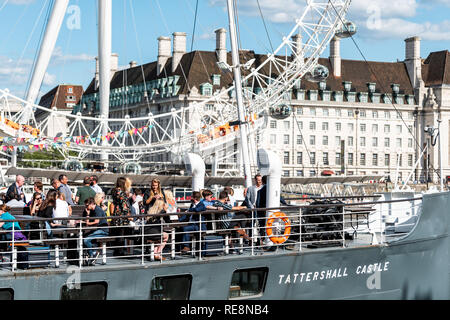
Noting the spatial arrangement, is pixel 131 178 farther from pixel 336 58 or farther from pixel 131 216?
pixel 336 58

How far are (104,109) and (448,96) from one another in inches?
3750

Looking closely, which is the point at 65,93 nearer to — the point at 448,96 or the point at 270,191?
the point at 448,96

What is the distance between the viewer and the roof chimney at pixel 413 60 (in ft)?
395

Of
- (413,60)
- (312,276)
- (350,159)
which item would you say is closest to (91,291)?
(312,276)

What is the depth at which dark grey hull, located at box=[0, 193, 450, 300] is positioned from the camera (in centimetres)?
1298

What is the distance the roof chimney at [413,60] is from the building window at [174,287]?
110062mm

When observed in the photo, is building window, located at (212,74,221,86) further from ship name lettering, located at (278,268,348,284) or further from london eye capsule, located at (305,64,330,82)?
ship name lettering, located at (278,268,348,284)

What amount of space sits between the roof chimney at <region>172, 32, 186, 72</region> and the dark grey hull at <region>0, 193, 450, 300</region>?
9614 cm

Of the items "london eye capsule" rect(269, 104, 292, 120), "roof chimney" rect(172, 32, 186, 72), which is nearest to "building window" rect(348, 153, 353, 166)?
"roof chimney" rect(172, 32, 186, 72)

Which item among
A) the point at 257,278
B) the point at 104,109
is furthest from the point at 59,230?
the point at 104,109

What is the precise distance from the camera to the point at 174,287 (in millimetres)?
13922

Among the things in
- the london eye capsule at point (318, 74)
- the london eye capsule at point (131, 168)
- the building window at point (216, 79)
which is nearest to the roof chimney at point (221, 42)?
the building window at point (216, 79)

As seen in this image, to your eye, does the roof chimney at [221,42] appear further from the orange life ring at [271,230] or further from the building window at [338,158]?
the orange life ring at [271,230]
